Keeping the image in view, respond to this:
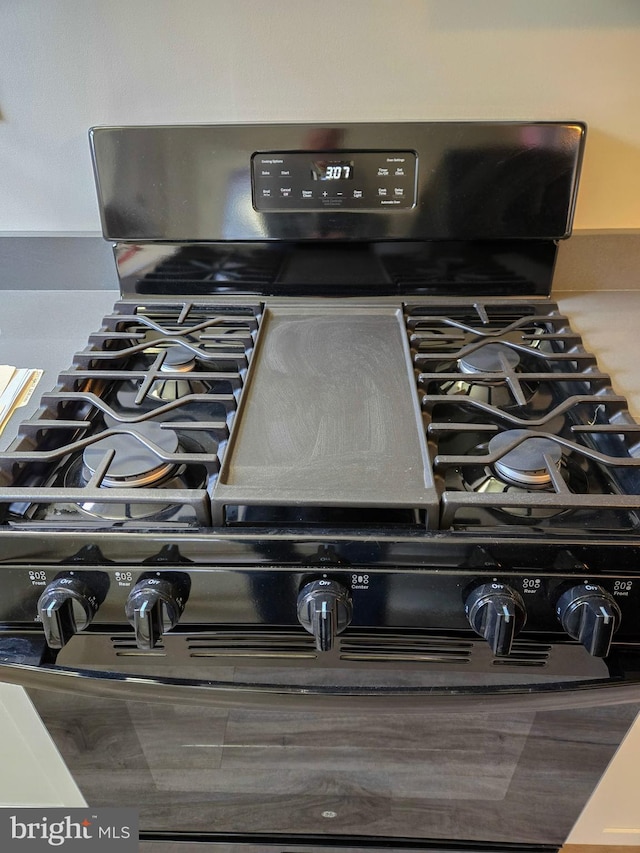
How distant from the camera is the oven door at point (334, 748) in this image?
24.9 inches

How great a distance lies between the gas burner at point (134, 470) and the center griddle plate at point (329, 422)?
0.06m

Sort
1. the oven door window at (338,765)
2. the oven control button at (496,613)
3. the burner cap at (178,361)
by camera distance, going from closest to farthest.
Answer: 1. the oven control button at (496,613)
2. the oven door window at (338,765)
3. the burner cap at (178,361)

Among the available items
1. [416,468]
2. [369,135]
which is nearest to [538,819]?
[416,468]

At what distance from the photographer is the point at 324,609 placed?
55 centimetres

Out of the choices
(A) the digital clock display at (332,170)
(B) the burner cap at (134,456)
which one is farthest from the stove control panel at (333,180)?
(B) the burner cap at (134,456)

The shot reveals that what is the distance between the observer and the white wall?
0.88 metres

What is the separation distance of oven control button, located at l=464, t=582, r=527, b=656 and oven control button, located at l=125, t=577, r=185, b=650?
0.26 m

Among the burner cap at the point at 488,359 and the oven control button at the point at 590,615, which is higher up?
the burner cap at the point at 488,359

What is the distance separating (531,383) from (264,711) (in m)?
0.48

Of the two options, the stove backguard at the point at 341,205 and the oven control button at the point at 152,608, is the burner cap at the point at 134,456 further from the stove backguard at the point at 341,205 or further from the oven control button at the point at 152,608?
the stove backguard at the point at 341,205

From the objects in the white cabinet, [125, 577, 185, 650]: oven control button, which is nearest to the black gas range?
[125, 577, 185, 650]: oven control button

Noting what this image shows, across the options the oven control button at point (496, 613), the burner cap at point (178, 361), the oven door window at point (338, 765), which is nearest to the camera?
the oven control button at point (496, 613)

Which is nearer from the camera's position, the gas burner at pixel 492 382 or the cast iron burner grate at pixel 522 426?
the cast iron burner grate at pixel 522 426

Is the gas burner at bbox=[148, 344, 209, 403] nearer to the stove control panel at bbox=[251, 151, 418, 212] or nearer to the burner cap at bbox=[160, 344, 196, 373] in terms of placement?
the burner cap at bbox=[160, 344, 196, 373]
